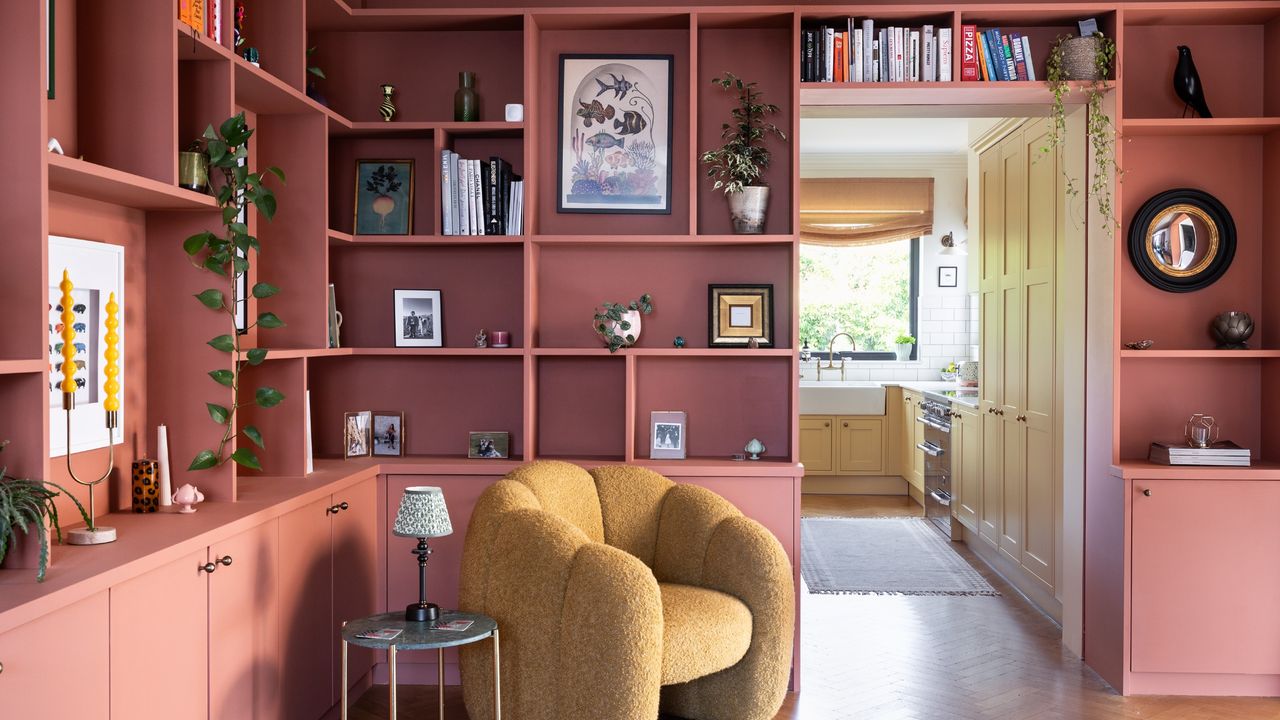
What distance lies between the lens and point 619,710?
2.75 m

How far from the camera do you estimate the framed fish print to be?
13.3 feet

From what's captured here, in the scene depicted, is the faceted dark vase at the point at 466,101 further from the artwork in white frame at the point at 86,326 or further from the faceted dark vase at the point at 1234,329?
the faceted dark vase at the point at 1234,329

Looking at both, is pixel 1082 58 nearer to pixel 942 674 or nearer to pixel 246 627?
pixel 942 674

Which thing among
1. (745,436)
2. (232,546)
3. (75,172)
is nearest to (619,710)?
(232,546)

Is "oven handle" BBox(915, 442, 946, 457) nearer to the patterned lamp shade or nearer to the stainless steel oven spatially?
the stainless steel oven

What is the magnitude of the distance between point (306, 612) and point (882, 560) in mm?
3594

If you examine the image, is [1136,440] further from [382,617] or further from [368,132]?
[368,132]

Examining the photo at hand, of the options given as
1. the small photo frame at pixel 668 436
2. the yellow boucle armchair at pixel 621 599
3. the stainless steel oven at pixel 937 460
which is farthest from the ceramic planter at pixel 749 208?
the stainless steel oven at pixel 937 460

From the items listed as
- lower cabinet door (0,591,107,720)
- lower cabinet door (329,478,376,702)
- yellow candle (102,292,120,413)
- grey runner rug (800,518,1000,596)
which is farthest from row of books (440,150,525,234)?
grey runner rug (800,518,1000,596)

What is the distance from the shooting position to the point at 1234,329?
12.7 feet

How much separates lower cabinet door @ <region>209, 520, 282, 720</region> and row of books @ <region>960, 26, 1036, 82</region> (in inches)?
116

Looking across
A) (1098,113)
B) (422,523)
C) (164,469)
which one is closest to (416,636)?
(422,523)

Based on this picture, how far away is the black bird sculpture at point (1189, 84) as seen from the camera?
12.6 feet

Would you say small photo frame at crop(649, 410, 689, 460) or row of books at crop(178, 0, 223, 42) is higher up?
row of books at crop(178, 0, 223, 42)
